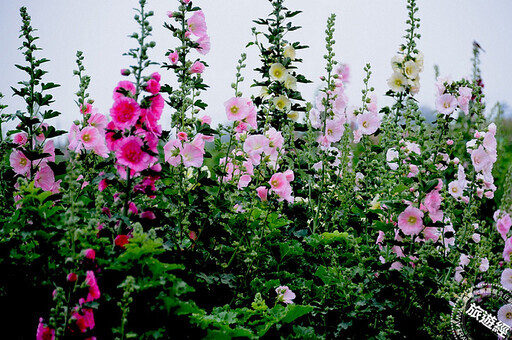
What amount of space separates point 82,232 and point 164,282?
12.5 inches

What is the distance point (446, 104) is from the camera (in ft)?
8.89

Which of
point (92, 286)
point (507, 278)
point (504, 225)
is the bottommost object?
point (92, 286)

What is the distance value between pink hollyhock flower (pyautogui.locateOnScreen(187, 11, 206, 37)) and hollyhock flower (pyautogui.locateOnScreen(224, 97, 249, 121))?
0.37 meters

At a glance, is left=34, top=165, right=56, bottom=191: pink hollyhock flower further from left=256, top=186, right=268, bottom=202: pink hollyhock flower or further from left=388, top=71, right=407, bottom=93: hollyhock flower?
left=388, top=71, right=407, bottom=93: hollyhock flower

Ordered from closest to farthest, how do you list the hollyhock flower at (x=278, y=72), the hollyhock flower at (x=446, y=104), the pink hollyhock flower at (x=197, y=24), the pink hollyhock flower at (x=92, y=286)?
the pink hollyhock flower at (x=92, y=286) < the pink hollyhock flower at (x=197, y=24) < the hollyhock flower at (x=446, y=104) < the hollyhock flower at (x=278, y=72)

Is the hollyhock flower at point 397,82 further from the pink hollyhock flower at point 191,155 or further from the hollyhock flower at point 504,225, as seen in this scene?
the pink hollyhock flower at point 191,155

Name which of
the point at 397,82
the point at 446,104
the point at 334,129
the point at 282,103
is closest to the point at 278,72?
the point at 282,103

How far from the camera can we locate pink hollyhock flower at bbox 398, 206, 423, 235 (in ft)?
7.20

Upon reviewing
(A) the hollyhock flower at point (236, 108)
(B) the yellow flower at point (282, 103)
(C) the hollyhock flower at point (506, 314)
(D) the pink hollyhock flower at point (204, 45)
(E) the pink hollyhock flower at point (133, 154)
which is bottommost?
(C) the hollyhock flower at point (506, 314)

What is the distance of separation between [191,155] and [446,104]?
5.00 ft

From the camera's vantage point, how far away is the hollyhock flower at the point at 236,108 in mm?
2410

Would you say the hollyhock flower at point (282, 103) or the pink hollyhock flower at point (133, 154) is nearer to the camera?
the pink hollyhock flower at point (133, 154)

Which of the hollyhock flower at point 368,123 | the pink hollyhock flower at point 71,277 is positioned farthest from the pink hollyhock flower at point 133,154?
→ the hollyhock flower at point 368,123

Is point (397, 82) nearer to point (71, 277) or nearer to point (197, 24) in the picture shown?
point (197, 24)
